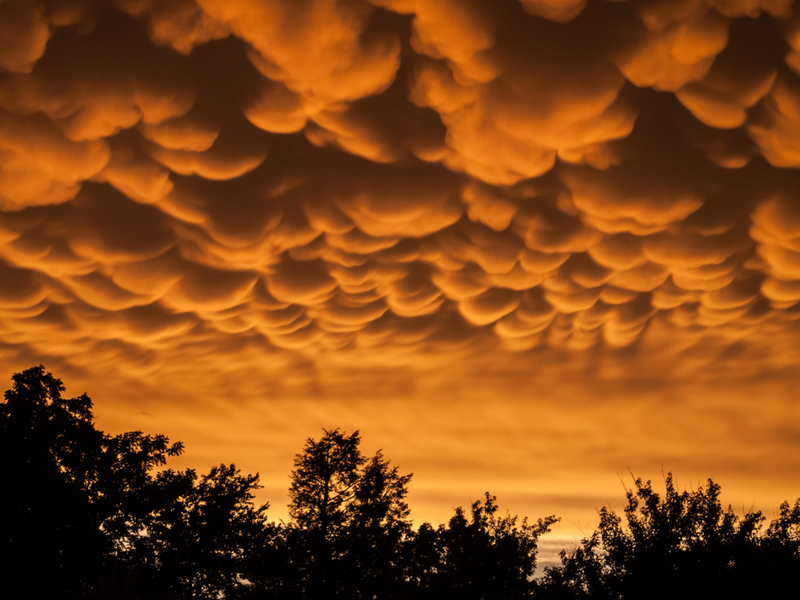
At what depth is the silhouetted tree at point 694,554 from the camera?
15.3m

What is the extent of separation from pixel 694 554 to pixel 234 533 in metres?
30.9

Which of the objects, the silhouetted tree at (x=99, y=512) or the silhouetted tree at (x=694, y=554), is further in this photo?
the silhouetted tree at (x=99, y=512)

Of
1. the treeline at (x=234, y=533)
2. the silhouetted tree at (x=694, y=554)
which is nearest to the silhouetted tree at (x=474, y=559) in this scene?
the treeline at (x=234, y=533)

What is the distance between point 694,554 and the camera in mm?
16188

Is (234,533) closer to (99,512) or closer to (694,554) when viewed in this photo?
(99,512)

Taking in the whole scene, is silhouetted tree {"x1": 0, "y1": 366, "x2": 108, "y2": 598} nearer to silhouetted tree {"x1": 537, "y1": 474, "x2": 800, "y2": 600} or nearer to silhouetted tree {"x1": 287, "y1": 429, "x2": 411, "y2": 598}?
silhouetted tree {"x1": 287, "y1": 429, "x2": 411, "y2": 598}

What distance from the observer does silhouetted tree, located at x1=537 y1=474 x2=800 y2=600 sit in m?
15.3

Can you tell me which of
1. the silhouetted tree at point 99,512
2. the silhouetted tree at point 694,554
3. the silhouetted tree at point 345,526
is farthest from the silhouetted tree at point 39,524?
the silhouetted tree at point 694,554

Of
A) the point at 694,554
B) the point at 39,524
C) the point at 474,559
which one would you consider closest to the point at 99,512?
the point at 39,524

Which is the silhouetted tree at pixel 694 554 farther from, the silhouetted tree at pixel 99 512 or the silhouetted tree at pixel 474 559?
the silhouetted tree at pixel 99 512

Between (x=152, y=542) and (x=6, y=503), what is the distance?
10700 mm

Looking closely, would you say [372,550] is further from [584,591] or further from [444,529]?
[584,591]

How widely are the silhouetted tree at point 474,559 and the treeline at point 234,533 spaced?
9 centimetres

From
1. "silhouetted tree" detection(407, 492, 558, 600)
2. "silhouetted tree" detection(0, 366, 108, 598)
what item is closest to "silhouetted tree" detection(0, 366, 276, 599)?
"silhouetted tree" detection(0, 366, 108, 598)
